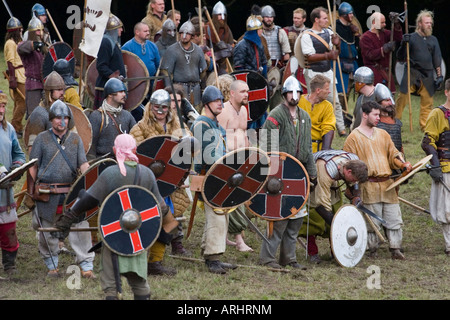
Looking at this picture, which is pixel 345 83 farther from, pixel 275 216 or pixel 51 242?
pixel 51 242

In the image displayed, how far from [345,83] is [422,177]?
2305mm

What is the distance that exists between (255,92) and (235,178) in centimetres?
285

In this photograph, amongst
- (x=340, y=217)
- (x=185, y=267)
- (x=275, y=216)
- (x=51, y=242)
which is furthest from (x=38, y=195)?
(x=340, y=217)

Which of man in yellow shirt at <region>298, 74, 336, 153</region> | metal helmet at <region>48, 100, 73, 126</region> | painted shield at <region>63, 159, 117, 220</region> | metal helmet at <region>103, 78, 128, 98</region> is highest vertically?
metal helmet at <region>103, 78, 128, 98</region>

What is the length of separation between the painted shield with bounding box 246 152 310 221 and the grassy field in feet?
1.67

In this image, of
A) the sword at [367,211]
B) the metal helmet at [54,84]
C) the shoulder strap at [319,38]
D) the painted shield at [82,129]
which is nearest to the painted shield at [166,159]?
the painted shield at [82,129]

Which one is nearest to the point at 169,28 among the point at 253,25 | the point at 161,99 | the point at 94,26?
the point at 253,25

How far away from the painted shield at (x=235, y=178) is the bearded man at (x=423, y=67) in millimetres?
5981

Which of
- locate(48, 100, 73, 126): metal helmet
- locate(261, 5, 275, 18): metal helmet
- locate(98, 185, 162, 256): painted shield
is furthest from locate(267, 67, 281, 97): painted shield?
locate(98, 185, 162, 256): painted shield

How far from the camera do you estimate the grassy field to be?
7492mm

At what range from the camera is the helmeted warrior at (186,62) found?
11438 millimetres

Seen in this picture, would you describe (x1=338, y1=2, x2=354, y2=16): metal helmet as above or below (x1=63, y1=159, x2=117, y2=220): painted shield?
above

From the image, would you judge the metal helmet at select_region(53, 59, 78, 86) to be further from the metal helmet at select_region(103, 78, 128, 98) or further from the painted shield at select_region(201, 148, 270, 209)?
the painted shield at select_region(201, 148, 270, 209)

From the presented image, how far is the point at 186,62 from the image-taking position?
11508mm
